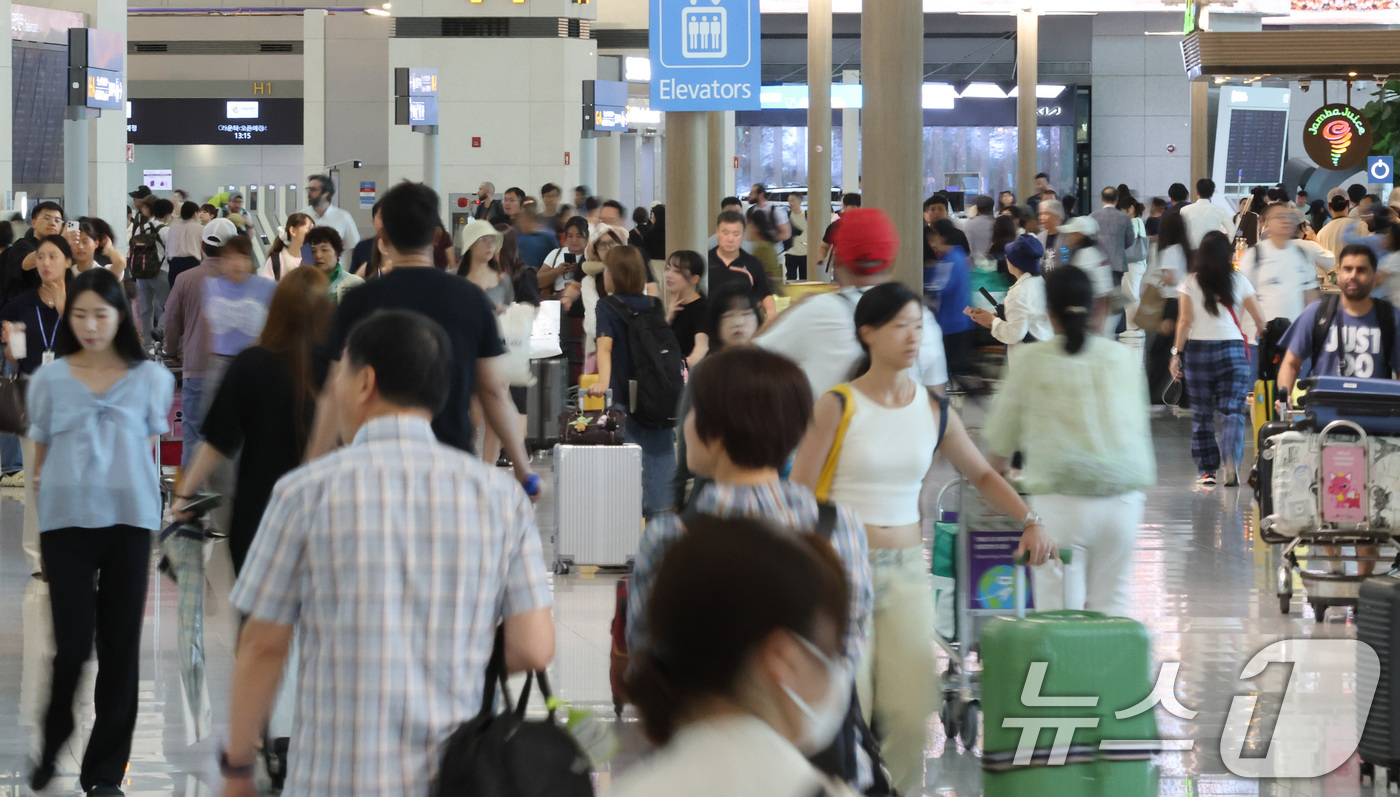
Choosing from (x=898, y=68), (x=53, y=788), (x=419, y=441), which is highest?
(x=898, y=68)

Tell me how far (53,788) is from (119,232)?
22.0m

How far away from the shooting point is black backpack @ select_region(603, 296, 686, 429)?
26.9ft

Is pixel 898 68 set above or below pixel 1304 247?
above

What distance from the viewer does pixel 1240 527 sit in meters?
10.2

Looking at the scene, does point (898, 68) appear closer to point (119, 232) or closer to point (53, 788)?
point (53, 788)

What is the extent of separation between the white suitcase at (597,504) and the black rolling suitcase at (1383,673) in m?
4.13

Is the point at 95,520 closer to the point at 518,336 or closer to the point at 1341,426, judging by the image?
the point at 1341,426

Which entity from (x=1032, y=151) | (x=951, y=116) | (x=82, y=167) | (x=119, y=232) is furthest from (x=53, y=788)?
(x=951, y=116)

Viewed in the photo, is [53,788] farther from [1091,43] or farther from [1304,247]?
[1091,43]

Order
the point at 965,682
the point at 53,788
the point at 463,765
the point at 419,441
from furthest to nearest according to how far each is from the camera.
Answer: the point at 965,682 < the point at 53,788 < the point at 419,441 < the point at 463,765

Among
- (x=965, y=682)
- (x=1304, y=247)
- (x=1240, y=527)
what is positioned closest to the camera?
(x=965, y=682)

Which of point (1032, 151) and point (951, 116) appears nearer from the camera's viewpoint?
point (1032, 151)

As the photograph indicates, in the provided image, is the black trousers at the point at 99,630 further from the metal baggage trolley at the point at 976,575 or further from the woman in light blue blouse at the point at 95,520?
the metal baggage trolley at the point at 976,575

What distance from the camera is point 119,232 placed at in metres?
25.6
